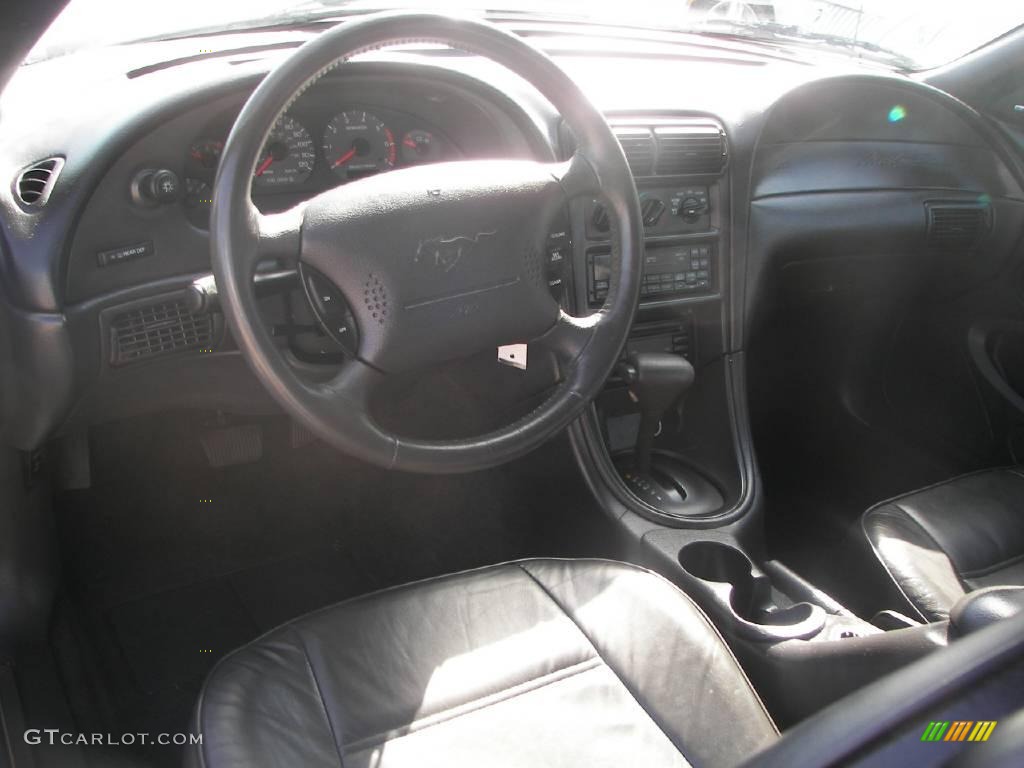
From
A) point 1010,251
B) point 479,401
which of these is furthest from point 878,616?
point 1010,251

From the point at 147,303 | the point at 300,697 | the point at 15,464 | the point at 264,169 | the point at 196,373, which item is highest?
the point at 264,169

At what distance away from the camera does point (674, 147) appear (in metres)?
1.83

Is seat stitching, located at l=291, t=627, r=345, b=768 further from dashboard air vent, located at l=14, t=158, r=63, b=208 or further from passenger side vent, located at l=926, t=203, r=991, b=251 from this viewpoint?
passenger side vent, located at l=926, t=203, r=991, b=251

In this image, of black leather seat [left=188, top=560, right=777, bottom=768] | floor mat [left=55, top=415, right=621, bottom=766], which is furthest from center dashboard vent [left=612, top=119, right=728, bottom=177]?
black leather seat [left=188, top=560, right=777, bottom=768]

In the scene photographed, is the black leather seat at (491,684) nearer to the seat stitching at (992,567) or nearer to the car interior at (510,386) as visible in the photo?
the car interior at (510,386)

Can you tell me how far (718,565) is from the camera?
5.78ft

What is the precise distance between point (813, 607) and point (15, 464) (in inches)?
54.2

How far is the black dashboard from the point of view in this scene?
131 cm

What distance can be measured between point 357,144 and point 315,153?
0.08 metres

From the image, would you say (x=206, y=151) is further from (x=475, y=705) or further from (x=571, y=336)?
(x=475, y=705)

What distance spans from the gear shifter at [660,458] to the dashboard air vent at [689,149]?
39cm

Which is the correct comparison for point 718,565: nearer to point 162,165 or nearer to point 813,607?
point 813,607

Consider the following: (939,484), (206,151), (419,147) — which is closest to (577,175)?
(419,147)

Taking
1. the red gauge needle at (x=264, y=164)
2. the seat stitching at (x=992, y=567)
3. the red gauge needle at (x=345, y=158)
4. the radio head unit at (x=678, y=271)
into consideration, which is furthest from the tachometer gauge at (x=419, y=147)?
the seat stitching at (x=992, y=567)
